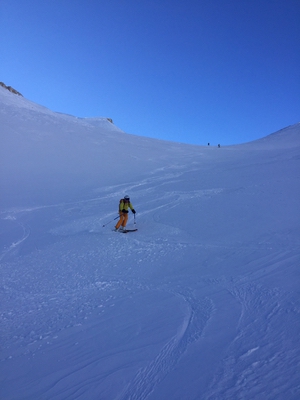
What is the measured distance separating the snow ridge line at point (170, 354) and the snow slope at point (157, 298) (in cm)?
1

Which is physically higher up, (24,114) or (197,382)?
(24,114)

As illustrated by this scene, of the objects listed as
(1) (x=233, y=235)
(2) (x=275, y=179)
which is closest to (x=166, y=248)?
(1) (x=233, y=235)

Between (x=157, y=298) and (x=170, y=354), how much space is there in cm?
143

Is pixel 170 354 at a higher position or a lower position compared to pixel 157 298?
lower

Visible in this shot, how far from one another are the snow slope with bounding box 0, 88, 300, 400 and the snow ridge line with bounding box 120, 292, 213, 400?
Answer: 0.01 m

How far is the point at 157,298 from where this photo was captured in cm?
482

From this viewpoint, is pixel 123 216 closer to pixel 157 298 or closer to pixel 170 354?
pixel 157 298

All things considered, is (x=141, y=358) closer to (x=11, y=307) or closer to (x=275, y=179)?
(x=11, y=307)

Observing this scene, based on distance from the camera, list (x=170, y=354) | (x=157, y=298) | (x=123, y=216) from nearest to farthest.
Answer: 1. (x=170, y=354)
2. (x=157, y=298)
3. (x=123, y=216)

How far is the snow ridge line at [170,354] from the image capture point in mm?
2988

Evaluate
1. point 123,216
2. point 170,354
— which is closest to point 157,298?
→ point 170,354

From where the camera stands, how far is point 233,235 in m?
7.69

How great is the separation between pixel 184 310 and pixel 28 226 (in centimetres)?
820

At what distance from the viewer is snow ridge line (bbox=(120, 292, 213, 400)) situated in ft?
9.80
